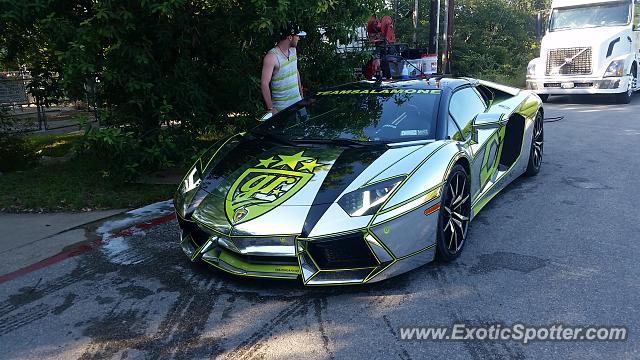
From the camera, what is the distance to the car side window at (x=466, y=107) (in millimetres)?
4309

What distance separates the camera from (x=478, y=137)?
14.6 ft

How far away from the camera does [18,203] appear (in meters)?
5.45

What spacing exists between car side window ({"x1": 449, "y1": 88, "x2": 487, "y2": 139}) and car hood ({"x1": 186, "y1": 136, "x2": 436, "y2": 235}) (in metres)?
0.80

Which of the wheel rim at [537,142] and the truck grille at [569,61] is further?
the truck grille at [569,61]

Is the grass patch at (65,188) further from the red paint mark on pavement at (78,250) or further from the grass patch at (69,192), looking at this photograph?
the red paint mark on pavement at (78,250)

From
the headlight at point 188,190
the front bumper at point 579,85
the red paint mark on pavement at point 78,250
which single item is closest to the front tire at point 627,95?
the front bumper at point 579,85

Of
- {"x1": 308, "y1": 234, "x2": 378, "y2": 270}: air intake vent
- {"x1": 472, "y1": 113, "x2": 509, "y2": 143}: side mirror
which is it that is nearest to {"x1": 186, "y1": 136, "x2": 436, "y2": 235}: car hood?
{"x1": 308, "y1": 234, "x2": 378, "y2": 270}: air intake vent

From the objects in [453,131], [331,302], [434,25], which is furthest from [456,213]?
[434,25]

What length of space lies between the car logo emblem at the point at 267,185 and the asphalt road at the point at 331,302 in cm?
52

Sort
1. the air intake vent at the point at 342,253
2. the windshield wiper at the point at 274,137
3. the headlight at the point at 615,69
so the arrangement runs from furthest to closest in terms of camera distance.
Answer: the headlight at the point at 615,69
the windshield wiper at the point at 274,137
the air intake vent at the point at 342,253

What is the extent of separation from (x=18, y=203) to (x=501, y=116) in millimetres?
4857

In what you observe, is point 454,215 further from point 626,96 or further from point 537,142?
point 626,96

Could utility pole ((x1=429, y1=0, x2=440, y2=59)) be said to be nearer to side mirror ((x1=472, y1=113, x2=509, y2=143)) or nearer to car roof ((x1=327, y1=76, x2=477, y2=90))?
car roof ((x1=327, y1=76, x2=477, y2=90))

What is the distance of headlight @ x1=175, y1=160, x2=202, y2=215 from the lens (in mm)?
3777
